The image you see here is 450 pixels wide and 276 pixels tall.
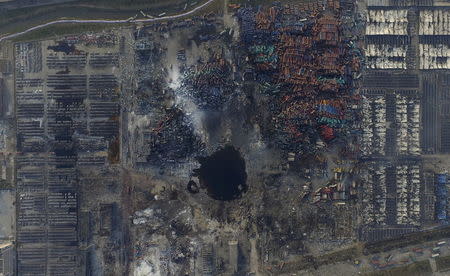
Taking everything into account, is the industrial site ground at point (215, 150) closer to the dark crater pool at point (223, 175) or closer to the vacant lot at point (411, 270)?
the vacant lot at point (411, 270)

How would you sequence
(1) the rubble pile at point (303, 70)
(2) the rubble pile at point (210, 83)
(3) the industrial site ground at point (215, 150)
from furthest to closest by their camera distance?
(3) the industrial site ground at point (215, 150)
(2) the rubble pile at point (210, 83)
(1) the rubble pile at point (303, 70)

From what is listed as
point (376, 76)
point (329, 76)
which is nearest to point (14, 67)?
point (329, 76)

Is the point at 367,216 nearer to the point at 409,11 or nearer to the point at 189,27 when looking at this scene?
the point at 409,11

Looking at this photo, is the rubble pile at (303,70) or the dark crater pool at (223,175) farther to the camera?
the dark crater pool at (223,175)

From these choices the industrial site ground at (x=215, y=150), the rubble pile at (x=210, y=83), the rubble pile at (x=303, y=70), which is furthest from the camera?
the industrial site ground at (x=215, y=150)

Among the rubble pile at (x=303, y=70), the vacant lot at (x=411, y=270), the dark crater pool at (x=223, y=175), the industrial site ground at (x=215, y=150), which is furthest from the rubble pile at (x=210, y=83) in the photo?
the vacant lot at (x=411, y=270)

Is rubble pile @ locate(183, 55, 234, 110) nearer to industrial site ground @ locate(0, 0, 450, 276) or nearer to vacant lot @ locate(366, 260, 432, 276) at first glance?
industrial site ground @ locate(0, 0, 450, 276)
